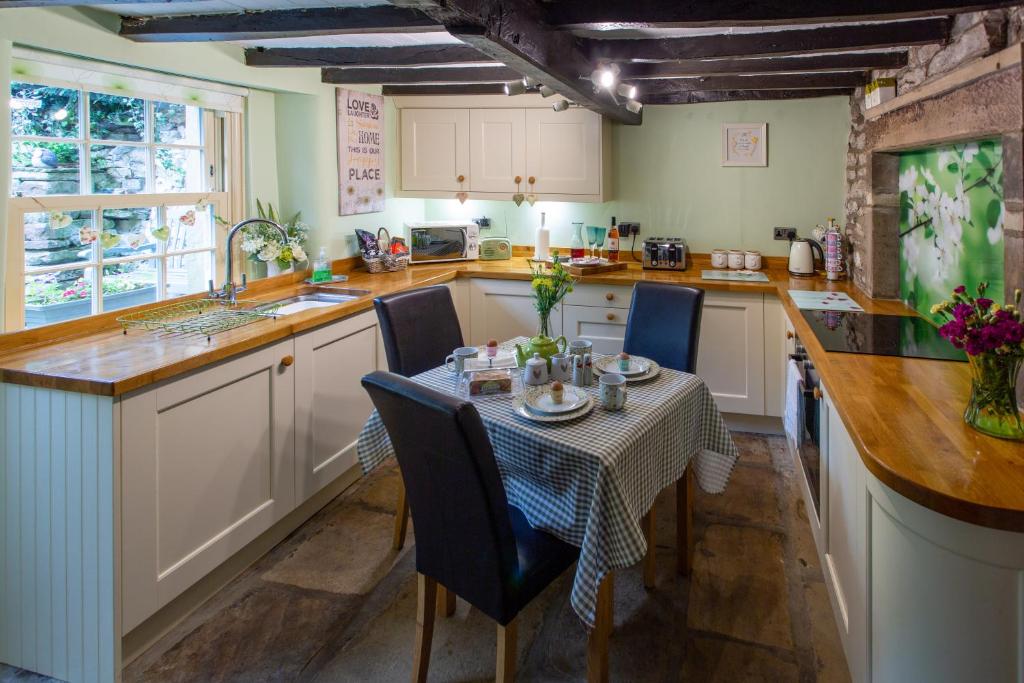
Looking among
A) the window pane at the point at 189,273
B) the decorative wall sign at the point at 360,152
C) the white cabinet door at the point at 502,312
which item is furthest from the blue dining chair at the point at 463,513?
the decorative wall sign at the point at 360,152

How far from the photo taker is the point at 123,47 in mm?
2682

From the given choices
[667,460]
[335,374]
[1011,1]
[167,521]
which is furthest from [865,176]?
[167,521]

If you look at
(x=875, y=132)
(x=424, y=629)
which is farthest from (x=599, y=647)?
(x=875, y=132)

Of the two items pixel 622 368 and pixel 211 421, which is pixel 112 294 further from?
pixel 622 368

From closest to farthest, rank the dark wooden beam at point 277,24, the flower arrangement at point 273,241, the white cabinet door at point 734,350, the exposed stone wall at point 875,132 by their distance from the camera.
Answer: the exposed stone wall at point 875,132, the dark wooden beam at point 277,24, the flower arrangement at point 273,241, the white cabinet door at point 734,350

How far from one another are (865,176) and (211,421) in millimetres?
3177

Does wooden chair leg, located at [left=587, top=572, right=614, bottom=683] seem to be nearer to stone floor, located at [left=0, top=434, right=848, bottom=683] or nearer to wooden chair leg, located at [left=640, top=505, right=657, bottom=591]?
stone floor, located at [left=0, top=434, right=848, bottom=683]

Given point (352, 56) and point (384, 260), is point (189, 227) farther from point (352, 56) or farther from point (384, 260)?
point (384, 260)

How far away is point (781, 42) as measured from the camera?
276 cm

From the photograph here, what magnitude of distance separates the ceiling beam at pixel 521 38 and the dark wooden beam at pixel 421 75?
73 cm

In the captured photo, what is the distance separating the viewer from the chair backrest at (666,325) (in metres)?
2.92

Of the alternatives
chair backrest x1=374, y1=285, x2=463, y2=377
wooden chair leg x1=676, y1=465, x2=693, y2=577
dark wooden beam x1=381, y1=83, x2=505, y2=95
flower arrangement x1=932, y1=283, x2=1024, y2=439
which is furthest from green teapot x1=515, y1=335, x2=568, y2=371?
dark wooden beam x1=381, y1=83, x2=505, y2=95

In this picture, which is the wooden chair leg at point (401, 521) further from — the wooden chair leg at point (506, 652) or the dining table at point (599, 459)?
the wooden chair leg at point (506, 652)

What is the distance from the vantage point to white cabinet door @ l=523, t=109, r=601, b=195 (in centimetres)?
438
